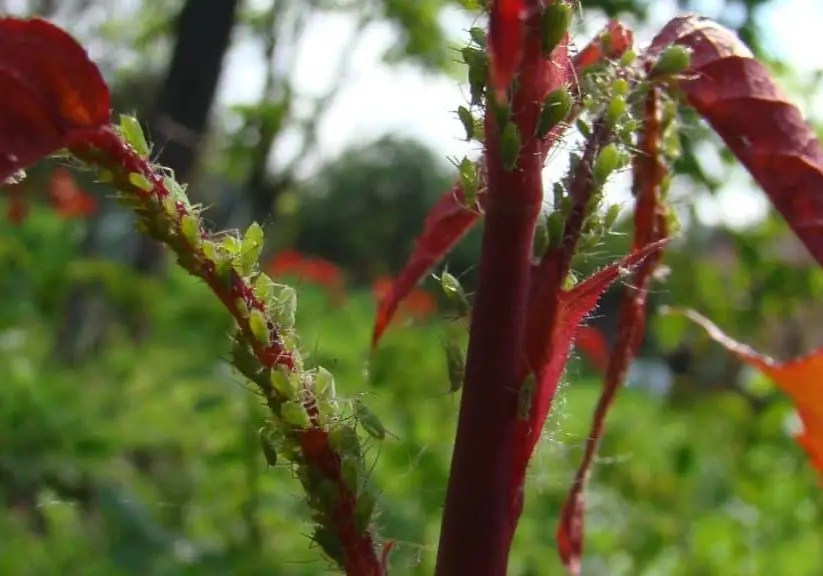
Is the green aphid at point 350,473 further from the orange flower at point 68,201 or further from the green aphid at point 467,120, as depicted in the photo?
the orange flower at point 68,201

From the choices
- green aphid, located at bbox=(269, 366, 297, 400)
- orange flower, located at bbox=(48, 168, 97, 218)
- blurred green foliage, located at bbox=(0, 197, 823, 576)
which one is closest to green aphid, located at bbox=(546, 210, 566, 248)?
green aphid, located at bbox=(269, 366, 297, 400)

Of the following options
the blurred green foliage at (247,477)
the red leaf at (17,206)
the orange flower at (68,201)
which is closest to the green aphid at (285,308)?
the blurred green foliage at (247,477)

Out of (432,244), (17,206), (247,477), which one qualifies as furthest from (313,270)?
(432,244)

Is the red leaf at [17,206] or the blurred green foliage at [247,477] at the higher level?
the red leaf at [17,206]

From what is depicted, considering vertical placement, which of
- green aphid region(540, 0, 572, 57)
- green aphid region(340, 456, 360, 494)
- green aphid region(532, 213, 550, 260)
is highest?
green aphid region(540, 0, 572, 57)

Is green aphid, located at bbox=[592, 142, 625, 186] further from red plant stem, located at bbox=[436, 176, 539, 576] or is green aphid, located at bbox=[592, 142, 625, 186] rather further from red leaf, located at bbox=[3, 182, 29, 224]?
red leaf, located at bbox=[3, 182, 29, 224]

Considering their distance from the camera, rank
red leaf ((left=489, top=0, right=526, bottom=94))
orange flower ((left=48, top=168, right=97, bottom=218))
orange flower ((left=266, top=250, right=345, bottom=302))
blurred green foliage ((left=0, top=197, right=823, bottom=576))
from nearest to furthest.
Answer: red leaf ((left=489, top=0, right=526, bottom=94))
blurred green foliage ((left=0, top=197, right=823, bottom=576))
orange flower ((left=266, top=250, right=345, bottom=302))
orange flower ((left=48, top=168, right=97, bottom=218))

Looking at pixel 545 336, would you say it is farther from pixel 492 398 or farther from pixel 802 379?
pixel 802 379
